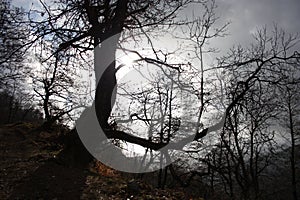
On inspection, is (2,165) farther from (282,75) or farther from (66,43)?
(282,75)

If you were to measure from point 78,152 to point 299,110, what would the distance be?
22.5 metres

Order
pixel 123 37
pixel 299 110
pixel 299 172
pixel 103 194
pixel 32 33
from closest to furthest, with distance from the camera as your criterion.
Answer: pixel 103 194, pixel 32 33, pixel 123 37, pixel 299 110, pixel 299 172

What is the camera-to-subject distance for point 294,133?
2516 centimetres

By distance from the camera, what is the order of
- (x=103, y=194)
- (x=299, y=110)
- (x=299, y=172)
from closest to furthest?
(x=103, y=194) → (x=299, y=110) → (x=299, y=172)

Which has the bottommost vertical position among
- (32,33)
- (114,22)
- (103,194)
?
(103,194)

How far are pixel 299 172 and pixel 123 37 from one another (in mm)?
24921

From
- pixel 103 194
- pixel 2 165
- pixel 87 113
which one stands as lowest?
pixel 103 194

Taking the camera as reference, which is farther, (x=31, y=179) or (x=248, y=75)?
(x=248, y=75)

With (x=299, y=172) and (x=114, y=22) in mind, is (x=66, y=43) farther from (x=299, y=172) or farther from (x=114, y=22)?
(x=299, y=172)

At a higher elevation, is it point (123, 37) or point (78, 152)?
point (123, 37)

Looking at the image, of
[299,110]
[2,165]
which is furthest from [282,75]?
[299,110]

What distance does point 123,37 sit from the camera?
9953 millimetres

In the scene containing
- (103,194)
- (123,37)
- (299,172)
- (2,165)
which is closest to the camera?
(103,194)

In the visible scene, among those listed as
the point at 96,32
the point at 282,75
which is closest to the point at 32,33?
the point at 96,32
